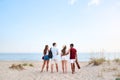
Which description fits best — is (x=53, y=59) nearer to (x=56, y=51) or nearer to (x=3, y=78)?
(x=56, y=51)

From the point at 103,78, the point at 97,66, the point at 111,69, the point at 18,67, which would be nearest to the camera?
the point at 103,78

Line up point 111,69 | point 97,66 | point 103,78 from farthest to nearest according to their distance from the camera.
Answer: point 97,66 < point 111,69 < point 103,78

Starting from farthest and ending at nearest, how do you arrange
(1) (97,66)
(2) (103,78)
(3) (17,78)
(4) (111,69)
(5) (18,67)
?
1. (5) (18,67)
2. (1) (97,66)
3. (4) (111,69)
4. (3) (17,78)
5. (2) (103,78)

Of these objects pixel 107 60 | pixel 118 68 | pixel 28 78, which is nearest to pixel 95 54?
pixel 107 60

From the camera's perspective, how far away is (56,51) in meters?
16.0

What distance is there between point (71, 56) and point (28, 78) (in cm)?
328

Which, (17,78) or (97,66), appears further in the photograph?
(97,66)

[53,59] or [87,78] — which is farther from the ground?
[53,59]

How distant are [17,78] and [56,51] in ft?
10.3

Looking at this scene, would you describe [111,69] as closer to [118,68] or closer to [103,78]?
[118,68]

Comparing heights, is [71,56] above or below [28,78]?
above

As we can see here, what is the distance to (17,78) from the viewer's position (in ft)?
46.8

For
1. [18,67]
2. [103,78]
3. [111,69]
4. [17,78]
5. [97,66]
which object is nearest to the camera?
[103,78]

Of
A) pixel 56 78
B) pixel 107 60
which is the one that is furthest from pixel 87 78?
pixel 107 60
